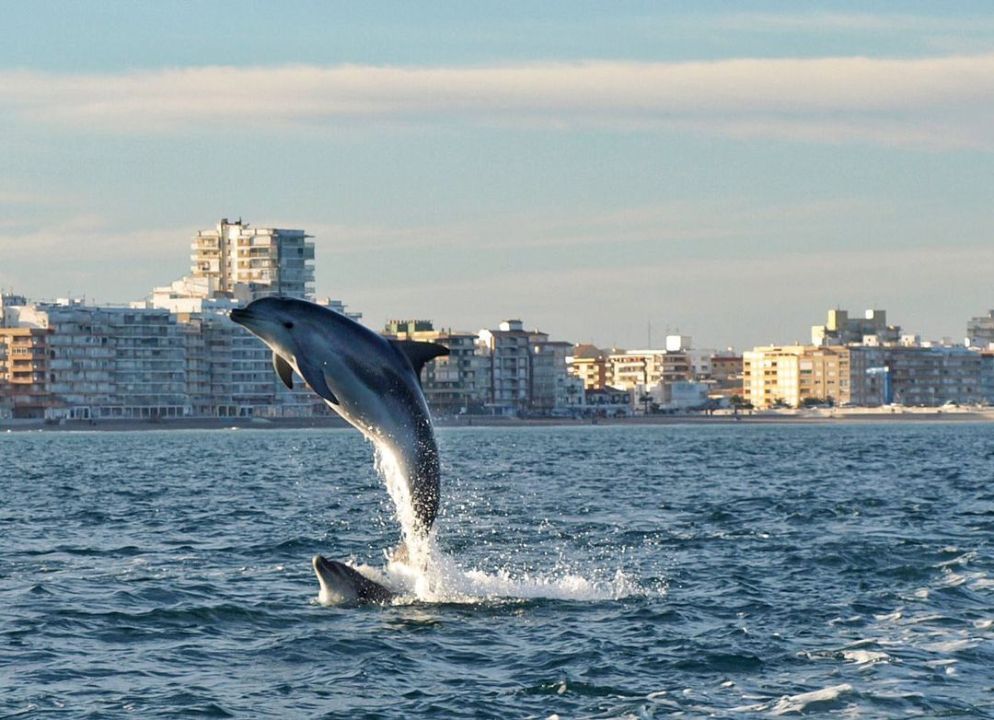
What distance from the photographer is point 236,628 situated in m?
32.7

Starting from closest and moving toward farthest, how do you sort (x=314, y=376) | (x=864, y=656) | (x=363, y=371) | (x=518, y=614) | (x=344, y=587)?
1. (x=314, y=376)
2. (x=363, y=371)
3. (x=864, y=656)
4. (x=518, y=614)
5. (x=344, y=587)

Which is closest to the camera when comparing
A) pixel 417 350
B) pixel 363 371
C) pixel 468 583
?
pixel 363 371

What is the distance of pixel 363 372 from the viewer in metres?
27.5

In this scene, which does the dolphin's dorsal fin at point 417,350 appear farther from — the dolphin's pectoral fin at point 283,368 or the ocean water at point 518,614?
the ocean water at point 518,614

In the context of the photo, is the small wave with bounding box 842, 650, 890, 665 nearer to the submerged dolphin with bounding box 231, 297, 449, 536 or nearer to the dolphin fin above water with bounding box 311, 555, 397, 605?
the submerged dolphin with bounding box 231, 297, 449, 536

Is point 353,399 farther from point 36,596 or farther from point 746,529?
point 746,529

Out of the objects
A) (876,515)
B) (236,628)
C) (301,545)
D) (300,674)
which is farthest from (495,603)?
(876,515)

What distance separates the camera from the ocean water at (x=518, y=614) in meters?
26.7

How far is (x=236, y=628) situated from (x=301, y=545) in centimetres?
1576

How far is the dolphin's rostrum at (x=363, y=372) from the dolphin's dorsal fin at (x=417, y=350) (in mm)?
15

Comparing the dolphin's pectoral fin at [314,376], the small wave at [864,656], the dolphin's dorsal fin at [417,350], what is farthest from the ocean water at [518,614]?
the dolphin's dorsal fin at [417,350]

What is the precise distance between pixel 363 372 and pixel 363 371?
0.07 feet

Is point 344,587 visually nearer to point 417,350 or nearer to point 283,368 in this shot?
point 417,350

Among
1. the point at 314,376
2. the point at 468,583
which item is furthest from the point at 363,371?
the point at 468,583
